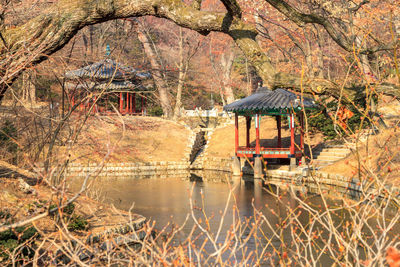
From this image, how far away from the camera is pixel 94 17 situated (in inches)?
276

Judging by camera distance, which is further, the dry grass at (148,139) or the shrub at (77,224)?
the dry grass at (148,139)

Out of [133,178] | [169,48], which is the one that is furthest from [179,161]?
[169,48]

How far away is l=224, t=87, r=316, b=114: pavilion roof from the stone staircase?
2529 millimetres

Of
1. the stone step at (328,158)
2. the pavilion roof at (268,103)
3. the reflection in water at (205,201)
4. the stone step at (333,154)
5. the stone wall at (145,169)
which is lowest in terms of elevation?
the reflection in water at (205,201)

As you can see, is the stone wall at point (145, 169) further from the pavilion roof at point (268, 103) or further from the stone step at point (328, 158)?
the stone step at point (328, 158)

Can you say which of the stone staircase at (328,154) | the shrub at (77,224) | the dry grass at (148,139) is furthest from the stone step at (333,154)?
the shrub at (77,224)

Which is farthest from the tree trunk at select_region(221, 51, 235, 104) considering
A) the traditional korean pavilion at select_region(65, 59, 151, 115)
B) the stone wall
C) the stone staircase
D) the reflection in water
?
the stone staircase

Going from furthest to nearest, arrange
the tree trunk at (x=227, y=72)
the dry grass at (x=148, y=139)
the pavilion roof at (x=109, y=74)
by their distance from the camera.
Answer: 1. the tree trunk at (x=227, y=72)
2. the dry grass at (x=148, y=139)
3. the pavilion roof at (x=109, y=74)

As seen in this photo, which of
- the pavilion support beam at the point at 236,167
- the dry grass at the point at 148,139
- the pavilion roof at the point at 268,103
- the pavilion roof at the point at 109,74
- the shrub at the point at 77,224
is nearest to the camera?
the pavilion roof at the point at 109,74

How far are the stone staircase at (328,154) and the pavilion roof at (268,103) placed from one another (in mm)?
2529

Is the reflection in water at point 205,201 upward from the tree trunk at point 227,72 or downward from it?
downward

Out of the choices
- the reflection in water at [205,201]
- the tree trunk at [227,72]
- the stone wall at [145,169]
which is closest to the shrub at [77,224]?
the reflection in water at [205,201]

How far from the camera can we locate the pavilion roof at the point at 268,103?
838 inches

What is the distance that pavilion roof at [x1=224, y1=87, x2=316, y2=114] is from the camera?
69.8ft
